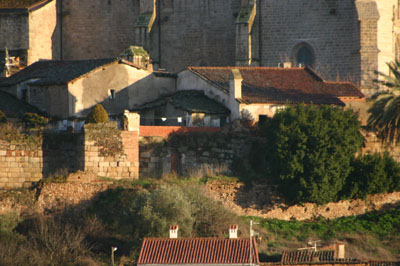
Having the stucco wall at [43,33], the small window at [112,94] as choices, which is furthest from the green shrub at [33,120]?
the stucco wall at [43,33]

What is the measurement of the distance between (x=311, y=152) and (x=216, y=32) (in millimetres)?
15800

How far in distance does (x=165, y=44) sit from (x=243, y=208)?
17.3m

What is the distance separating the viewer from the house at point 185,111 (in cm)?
4688

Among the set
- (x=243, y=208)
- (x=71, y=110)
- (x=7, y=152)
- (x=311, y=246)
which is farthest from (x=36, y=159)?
(x=311, y=246)

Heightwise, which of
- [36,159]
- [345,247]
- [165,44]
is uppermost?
[165,44]

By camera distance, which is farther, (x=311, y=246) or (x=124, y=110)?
(x=124, y=110)

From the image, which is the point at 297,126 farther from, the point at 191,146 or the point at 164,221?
the point at 164,221

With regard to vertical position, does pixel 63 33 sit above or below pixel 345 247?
above

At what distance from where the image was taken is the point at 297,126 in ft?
142

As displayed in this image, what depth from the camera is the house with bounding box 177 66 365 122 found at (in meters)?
46.2

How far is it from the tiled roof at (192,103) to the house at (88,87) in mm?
803

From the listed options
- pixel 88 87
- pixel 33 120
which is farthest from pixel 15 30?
pixel 33 120

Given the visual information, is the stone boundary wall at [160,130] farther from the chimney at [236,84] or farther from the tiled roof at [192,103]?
the chimney at [236,84]

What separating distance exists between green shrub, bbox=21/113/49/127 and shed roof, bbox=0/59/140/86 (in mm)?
2027
